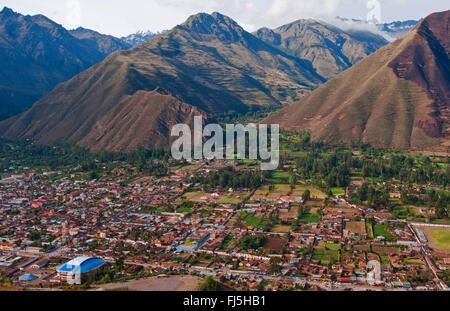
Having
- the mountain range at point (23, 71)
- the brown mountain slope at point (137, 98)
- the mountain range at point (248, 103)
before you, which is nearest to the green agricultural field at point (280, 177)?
the mountain range at point (248, 103)

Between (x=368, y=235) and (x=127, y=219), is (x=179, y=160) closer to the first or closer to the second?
(x=127, y=219)

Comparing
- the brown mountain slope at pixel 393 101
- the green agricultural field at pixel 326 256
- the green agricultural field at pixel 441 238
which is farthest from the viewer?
the brown mountain slope at pixel 393 101

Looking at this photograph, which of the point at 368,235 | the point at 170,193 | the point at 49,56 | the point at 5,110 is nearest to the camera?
the point at 368,235

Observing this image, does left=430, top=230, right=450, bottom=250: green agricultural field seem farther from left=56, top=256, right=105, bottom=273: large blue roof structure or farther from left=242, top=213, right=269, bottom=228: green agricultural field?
left=56, top=256, right=105, bottom=273: large blue roof structure

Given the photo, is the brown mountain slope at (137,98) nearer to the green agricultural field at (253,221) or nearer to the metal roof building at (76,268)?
the green agricultural field at (253,221)

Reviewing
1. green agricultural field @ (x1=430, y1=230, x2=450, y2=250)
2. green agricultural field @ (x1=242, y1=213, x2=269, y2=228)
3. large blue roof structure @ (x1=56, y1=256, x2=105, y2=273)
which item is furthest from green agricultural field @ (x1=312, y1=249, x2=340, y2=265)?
large blue roof structure @ (x1=56, y1=256, x2=105, y2=273)
